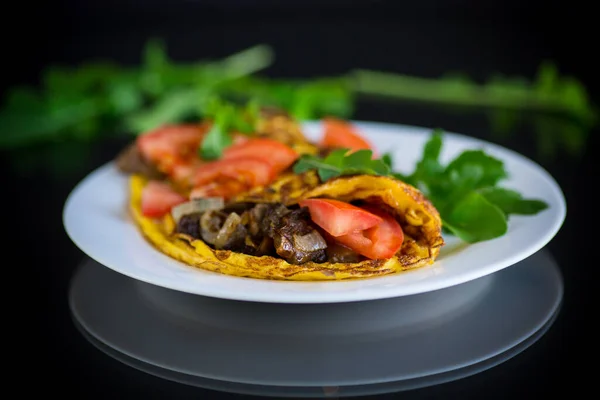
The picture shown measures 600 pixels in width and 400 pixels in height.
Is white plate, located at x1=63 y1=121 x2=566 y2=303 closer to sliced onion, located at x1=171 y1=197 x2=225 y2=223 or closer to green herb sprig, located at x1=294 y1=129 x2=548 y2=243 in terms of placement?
green herb sprig, located at x1=294 y1=129 x2=548 y2=243

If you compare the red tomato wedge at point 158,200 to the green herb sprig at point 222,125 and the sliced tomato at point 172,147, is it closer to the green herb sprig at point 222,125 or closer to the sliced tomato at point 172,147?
the sliced tomato at point 172,147

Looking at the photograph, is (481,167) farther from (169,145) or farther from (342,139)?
(169,145)

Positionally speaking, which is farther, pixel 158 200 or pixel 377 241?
pixel 158 200

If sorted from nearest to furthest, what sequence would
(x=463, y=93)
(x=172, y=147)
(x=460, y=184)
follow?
(x=460, y=184)
(x=172, y=147)
(x=463, y=93)

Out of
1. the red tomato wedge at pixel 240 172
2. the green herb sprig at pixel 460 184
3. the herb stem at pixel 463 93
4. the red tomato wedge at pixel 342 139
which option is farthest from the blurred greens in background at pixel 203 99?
the green herb sprig at pixel 460 184

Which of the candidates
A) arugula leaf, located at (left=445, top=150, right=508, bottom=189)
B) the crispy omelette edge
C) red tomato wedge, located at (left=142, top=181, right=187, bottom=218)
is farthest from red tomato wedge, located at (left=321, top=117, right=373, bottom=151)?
the crispy omelette edge

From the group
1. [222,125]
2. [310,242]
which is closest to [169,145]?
[222,125]
